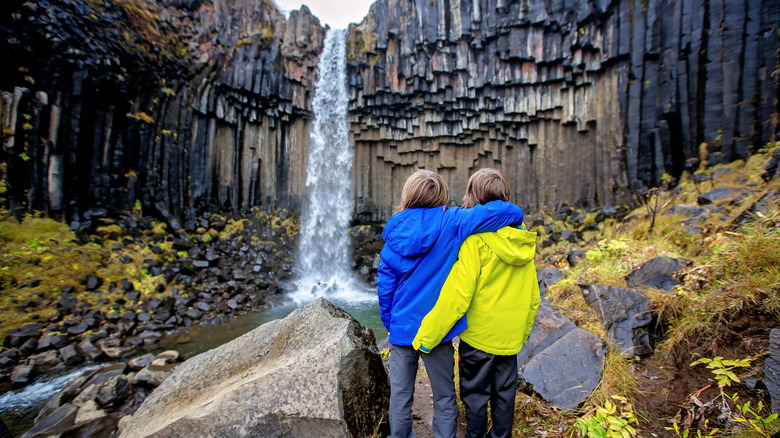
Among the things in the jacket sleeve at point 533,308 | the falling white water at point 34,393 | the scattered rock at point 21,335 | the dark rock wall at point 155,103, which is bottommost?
the falling white water at point 34,393

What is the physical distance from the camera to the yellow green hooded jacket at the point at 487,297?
7.00ft

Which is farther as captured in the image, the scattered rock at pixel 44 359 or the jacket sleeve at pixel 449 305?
the scattered rock at pixel 44 359

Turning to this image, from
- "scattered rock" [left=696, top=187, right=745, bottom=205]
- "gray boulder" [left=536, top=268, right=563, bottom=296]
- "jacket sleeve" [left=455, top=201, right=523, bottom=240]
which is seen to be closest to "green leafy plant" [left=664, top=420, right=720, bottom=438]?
"jacket sleeve" [left=455, top=201, right=523, bottom=240]

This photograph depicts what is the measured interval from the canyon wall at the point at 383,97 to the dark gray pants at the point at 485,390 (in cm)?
1044

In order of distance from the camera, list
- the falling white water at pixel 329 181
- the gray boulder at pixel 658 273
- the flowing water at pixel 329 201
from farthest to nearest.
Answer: the falling white water at pixel 329 181 → the flowing water at pixel 329 201 → the gray boulder at pixel 658 273

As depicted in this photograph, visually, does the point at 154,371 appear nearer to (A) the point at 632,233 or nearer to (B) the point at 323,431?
(B) the point at 323,431

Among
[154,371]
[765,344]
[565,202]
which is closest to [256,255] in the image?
[154,371]

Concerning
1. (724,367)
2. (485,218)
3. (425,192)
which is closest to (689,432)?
(724,367)

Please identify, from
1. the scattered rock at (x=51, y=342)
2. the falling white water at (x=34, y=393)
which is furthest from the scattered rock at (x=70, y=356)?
the falling white water at (x=34, y=393)

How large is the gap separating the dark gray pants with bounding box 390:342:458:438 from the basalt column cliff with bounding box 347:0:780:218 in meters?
10.8

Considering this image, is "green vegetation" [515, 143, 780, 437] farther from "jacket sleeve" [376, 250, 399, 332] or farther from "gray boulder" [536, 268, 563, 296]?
"jacket sleeve" [376, 250, 399, 332]

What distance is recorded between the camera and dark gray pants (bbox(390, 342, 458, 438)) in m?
2.25

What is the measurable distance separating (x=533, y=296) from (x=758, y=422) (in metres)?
1.36

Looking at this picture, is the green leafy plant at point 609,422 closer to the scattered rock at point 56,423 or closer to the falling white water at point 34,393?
the scattered rock at point 56,423
